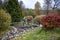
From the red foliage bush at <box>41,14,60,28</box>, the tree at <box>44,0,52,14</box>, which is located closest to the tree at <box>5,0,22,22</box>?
the red foliage bush at <box>41,14,60,28</box>

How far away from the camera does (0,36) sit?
1073cm

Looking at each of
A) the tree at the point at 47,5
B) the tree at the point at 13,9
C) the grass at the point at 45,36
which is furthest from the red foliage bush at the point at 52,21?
the tree at the point at 47,5

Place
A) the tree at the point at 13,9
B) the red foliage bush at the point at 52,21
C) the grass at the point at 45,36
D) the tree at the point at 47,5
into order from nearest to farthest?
the grass at the point at 45,36 → the red foliage bush at the point at 52,21 → the tree at the point at 13,9 → the tree at the point at 47,5

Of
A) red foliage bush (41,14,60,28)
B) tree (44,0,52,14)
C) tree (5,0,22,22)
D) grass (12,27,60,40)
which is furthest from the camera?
tree (44,0,52,14)

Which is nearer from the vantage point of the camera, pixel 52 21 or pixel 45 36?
pixel 45 36

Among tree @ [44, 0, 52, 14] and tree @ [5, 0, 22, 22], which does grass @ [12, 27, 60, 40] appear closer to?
tree @ [5, 0, 22, 22]

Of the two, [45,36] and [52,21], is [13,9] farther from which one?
[45,36]

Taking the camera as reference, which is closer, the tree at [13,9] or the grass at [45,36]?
the grass at [45,36]

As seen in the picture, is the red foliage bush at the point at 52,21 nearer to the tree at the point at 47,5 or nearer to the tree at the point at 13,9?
the tree at the point at 13,9

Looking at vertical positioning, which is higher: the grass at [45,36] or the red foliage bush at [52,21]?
the red foliage bush at [52,21]

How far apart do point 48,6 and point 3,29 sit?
19.3 metres

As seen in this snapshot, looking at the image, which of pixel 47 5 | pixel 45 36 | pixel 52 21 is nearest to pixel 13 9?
pixel 52 21

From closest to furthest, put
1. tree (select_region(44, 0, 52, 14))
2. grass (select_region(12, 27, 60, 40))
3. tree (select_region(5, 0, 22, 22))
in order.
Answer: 1. grass (select_region(12, 27, 60, 40))
2. tree (select_region(5, 0, 22, 22))
3. tree (select_region(44, 0, 52, 14))

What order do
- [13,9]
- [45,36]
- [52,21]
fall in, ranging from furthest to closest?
[13,9] < [52,21] < [45,36]
